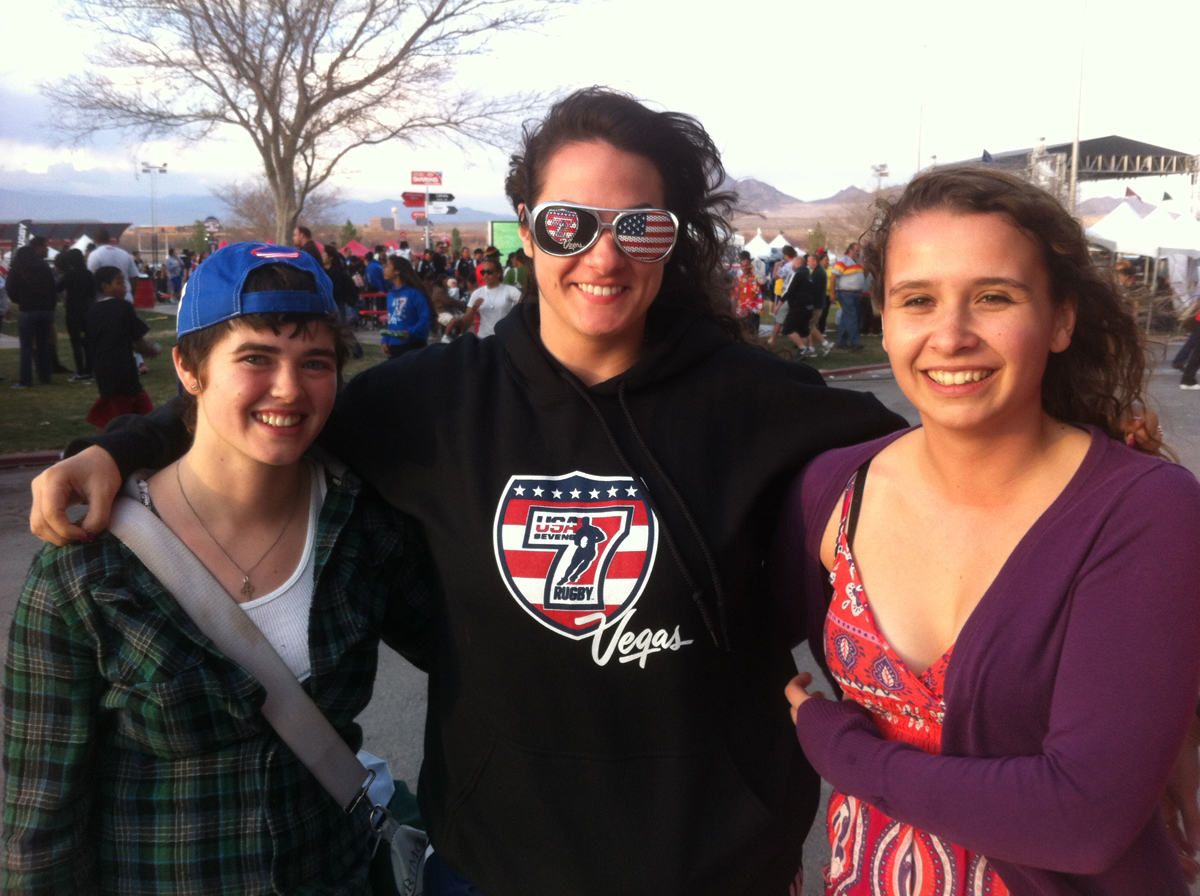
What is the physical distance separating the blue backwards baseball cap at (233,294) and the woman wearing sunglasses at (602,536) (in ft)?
1.04

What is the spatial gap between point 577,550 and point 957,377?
2.50ft

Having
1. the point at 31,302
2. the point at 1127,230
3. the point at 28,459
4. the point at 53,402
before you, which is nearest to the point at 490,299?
the point at 28,459

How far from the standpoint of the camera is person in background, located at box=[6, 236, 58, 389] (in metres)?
12.5

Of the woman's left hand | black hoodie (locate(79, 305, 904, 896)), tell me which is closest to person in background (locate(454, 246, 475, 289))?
black hoodie (locate(79, 305, 904, 896))

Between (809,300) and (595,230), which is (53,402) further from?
(595,230)

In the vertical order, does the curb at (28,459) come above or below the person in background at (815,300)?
below

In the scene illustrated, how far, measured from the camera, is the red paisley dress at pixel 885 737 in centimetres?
153

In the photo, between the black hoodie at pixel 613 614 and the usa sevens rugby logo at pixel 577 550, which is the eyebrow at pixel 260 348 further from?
the usa sevens rugby logo at pixel 577 550

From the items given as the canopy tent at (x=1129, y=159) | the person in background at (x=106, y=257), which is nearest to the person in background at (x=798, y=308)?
the person in background at (x=106, y=257)

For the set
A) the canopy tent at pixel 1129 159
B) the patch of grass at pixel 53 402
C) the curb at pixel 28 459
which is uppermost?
the canopy tent at pixel 1129 159

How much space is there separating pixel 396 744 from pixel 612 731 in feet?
8.08

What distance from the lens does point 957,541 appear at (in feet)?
5.36

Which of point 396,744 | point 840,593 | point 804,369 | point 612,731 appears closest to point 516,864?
point 612,731

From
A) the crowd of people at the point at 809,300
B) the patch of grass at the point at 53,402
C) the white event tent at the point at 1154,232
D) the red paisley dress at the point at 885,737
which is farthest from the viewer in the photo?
the white event tent at the point at 1154,232
